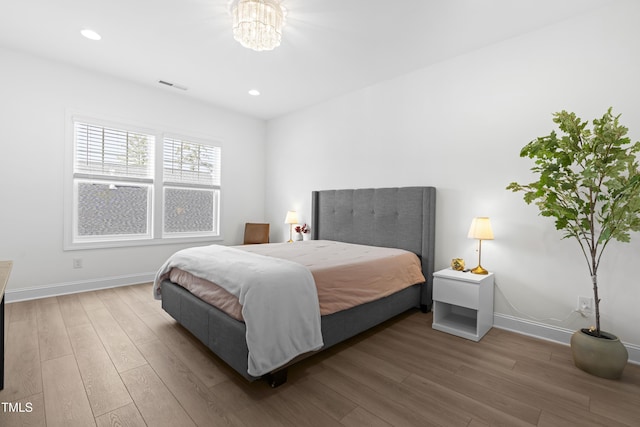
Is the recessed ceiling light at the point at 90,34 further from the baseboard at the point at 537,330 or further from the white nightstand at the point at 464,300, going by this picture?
the baseboard at the point at 537,330

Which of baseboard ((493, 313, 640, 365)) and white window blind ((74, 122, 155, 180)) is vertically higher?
white window blind ((74, 122, 155, 180))

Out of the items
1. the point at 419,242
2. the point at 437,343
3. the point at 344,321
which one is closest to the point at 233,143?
the point at 419,242

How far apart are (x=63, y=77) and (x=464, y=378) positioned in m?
5.09

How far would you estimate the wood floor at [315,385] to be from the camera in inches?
59.0

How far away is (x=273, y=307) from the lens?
171 centimetres

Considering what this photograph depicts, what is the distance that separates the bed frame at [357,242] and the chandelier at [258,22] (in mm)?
2049

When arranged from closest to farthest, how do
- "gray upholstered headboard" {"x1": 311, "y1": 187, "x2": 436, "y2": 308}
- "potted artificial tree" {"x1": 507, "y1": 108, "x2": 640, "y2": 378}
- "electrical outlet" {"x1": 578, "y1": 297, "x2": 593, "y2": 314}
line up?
1. "potted artificial tree" {"x1": 507, "y1": 108, "x2": 640, "y2": 378}
2. "electrical outlet" {"x1": 578, "y1": 297, "x2": 593, "y2": 314}
3. "gray upholstered headboard" {"x1": 311, "y1": 187, "x2": 436, "y2": 308}

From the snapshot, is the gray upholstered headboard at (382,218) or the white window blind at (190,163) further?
the white window blind at (190,163)

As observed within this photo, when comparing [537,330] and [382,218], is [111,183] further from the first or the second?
[537,330]

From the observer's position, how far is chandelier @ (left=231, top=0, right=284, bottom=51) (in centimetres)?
221

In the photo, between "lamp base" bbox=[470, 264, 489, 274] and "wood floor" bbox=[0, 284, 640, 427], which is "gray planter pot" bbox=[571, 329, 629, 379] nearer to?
"wood floor" bbox=[0, 284, 640, 427]

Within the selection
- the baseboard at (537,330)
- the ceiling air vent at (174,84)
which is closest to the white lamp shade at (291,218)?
the ceiling air vent at (174,84)

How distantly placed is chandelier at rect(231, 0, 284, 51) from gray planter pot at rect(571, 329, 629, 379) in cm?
323

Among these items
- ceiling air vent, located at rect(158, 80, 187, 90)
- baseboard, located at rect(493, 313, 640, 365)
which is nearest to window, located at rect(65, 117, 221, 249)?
ceiling air vent, located at rect(158, 80, 187, 90)
